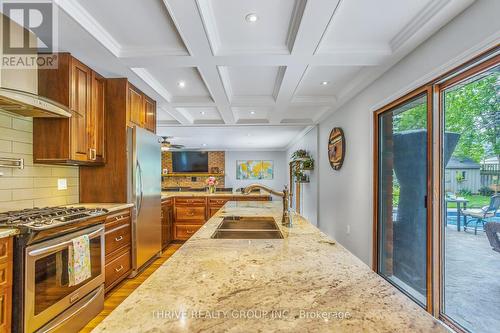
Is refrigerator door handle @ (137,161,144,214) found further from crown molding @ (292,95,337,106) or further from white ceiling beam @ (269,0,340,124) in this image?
crown molding @ (292,95,337,106)

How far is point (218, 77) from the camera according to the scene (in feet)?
9.36

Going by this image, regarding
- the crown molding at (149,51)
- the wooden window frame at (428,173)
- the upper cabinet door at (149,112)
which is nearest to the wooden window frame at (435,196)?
the wooden window frame at (428,173)

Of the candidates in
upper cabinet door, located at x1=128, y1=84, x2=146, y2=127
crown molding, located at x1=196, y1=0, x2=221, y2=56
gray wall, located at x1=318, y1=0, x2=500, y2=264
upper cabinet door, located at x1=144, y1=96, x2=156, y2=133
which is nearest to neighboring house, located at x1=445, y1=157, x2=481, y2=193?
gray wall, located at x1=318, y1=0, x2=500, y2=264

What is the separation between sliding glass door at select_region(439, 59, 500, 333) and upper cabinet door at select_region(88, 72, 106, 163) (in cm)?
323

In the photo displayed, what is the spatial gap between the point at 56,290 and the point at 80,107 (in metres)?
1.64

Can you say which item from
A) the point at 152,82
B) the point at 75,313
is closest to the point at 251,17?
the point at 152,82

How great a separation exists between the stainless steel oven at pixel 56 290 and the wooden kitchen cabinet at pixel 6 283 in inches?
2.9

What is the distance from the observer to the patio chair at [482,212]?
5.30 feet

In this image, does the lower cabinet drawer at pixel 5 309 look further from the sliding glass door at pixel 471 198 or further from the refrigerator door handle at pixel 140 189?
the sliding glass door at pixel 471 198

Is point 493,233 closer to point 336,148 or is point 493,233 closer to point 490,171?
point 490,171

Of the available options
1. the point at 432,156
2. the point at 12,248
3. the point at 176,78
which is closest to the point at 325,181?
the point at 432,156

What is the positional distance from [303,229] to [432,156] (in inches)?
50.3

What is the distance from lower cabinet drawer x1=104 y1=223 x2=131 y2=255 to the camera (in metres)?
2.52

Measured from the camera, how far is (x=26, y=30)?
2.01 metres
